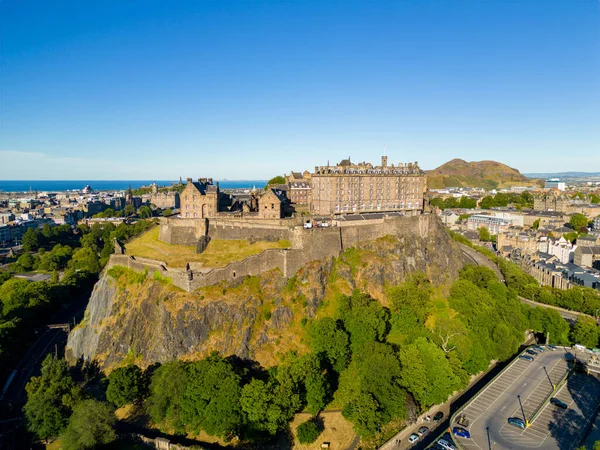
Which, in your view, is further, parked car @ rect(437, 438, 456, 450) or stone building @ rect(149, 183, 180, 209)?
stone building @ rect(149, 183, 180, 209)

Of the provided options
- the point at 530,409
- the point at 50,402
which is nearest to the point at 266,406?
the point at 50,402

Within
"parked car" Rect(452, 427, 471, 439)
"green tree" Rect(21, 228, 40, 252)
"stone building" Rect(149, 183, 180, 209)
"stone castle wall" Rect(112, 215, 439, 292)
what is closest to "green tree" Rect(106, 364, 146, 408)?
"stone castle wall" Rect(112, 215, 439, 292)

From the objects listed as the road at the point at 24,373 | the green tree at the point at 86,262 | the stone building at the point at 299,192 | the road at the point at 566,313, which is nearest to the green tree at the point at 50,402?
the road at the point at 24,373

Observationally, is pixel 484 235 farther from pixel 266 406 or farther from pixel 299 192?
pixel 266 406

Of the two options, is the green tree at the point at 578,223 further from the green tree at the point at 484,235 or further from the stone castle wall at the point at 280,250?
the stone castle wall at the point at 280,250

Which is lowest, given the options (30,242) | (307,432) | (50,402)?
(307,432)

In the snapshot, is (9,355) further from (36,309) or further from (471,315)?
(471,315)

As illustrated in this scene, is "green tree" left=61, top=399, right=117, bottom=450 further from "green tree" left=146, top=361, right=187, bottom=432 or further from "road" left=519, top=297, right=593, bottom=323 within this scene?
"road" left=519, top=297, right=593, bottom=323
